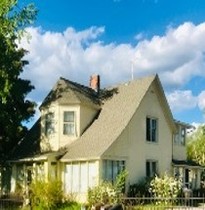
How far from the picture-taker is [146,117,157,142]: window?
42969 mm

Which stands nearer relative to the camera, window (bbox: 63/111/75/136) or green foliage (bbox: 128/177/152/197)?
green foliage (bbox: 128/177/152/197)

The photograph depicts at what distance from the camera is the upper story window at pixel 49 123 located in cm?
4350

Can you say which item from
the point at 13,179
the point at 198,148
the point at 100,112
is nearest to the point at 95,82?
the point at 100,112

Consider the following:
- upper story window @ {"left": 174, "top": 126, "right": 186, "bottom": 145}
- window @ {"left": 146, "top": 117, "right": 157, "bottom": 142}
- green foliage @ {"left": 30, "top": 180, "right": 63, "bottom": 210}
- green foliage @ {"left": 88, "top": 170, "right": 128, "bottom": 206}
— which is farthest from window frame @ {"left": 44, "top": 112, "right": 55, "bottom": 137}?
upper story window @ {"left": 174, "top": 126, "right": 186, "bottom": 145}

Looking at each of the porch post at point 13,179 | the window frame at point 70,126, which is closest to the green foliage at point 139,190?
the window frame at point 70,126

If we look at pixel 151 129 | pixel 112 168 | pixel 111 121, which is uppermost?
pixel 111 121

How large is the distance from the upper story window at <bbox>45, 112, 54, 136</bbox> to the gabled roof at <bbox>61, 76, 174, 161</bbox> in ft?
9.58

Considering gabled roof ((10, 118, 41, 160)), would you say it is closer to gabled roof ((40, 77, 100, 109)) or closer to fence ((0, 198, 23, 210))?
gabled roof ((40, 77, 100, 109))

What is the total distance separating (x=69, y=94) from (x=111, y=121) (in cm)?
410

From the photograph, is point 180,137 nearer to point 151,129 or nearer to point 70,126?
point 151,129

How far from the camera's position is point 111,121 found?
41.0m

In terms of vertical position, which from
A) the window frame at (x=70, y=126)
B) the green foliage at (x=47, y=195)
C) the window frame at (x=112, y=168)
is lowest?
the green foliage at (x=47, y=195)

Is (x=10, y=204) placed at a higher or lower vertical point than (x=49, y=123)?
lower

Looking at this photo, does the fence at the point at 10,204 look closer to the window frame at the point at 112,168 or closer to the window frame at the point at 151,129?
the window frame at the point at 112,168
